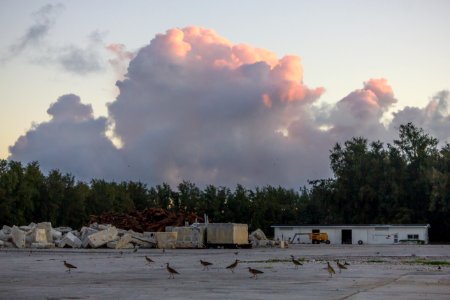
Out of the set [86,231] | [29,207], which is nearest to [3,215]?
[29,207]

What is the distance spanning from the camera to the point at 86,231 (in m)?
71.1

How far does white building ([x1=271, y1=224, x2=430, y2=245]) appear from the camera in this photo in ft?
339

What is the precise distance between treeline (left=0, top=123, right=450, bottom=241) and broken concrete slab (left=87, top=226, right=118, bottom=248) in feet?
181

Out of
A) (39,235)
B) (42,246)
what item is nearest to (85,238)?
(42,246)

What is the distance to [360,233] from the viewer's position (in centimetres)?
10788

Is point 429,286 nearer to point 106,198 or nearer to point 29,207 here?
point 29,207

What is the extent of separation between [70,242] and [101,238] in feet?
12.9

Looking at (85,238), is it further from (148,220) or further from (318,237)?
(318,237)

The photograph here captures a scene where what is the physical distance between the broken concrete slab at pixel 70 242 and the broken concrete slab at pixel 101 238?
2.55 m

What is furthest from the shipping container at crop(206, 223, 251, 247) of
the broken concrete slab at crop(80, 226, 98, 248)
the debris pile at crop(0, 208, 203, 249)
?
the broken concrete slab at crop(80, 226, 98, 248)

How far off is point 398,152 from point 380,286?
116m

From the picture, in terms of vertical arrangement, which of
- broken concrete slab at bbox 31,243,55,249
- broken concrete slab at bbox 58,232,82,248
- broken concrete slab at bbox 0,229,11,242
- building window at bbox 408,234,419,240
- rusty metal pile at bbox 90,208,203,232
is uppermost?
rusty metal pile at bbox 90,208,203,232

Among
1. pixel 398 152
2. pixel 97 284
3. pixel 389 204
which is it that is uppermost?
A: pixel 398 152

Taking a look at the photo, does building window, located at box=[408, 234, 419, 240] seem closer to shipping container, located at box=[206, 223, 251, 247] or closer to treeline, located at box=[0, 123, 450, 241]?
treeline, located at box=[0, 123, 450, 241]
